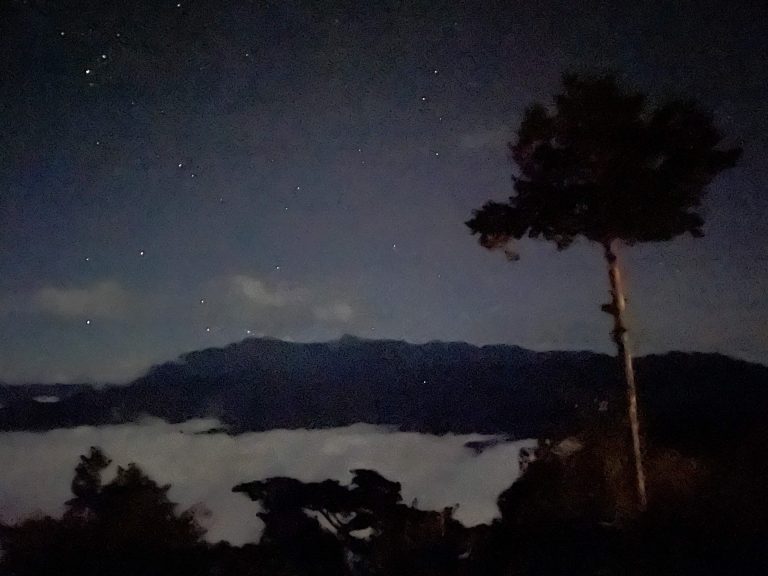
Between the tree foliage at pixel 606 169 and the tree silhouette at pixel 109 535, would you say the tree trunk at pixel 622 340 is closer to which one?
the tree foliage at pixel 606 169

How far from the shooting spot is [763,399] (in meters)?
1.75

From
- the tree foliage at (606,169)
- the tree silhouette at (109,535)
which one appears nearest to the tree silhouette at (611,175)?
the tree foliage at (606,169)

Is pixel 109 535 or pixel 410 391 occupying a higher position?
pixel 410 391

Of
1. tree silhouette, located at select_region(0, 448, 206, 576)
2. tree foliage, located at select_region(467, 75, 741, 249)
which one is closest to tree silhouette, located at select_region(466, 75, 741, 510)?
tree foliage, located at select_region(467, 75, 741, 249)

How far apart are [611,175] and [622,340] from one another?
1.16 feet

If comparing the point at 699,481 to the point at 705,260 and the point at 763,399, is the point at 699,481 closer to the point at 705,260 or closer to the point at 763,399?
the point at 763,399

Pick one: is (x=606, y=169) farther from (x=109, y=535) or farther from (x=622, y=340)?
(x=109, y=535)

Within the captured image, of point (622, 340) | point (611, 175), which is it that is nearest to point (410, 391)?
point (622, 340)

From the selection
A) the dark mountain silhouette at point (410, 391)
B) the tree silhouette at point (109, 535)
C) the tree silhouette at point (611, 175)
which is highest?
the tree silhouette at point (611, 175)

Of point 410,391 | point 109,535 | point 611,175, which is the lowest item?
point 109,535

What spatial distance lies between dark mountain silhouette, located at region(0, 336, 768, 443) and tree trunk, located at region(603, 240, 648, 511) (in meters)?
0.02

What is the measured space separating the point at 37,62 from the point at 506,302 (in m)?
1.16

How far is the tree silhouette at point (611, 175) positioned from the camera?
5.65ft

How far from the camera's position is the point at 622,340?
5.79 ft
